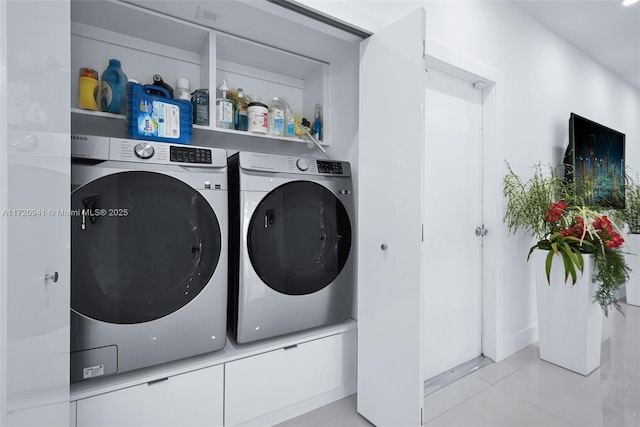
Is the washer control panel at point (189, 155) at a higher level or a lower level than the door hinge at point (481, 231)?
higher

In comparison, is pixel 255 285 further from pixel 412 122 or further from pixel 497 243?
pixel 497 243

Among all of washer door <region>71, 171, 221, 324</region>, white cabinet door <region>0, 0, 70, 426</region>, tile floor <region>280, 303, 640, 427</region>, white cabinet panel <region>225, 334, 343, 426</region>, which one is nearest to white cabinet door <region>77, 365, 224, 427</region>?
white cabinet panel <region>225, 334, 343, 426</region>

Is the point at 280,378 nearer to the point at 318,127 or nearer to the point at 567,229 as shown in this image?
the point at 318,127

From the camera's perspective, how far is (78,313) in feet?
3.76

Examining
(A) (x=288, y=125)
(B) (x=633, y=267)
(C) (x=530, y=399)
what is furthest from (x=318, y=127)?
(B) (x=633, y=267)

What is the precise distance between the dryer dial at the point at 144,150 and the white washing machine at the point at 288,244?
0.38 metres

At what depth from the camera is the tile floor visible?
1.63m

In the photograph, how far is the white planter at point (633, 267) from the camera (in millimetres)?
3184

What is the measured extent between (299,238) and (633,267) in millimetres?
3777

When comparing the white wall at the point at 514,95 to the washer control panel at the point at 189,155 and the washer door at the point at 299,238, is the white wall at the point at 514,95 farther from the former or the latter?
the washer control panel at the point at 189,155

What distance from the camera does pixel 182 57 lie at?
1849 mm

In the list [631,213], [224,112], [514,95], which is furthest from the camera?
[631,213]

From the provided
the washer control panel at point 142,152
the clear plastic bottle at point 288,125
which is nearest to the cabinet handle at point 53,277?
the washer control panel at point 142,152

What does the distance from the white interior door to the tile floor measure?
223mm
